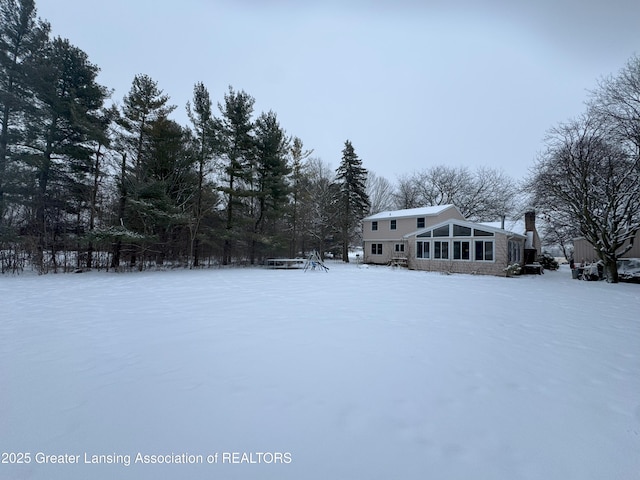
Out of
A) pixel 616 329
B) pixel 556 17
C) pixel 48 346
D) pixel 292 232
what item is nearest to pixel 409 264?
pixel 292 232

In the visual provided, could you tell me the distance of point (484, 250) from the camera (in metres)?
15.5

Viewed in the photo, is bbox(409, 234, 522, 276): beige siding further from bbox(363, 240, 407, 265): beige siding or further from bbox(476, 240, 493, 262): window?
bbox(363, 240, 407, 265): beige siding

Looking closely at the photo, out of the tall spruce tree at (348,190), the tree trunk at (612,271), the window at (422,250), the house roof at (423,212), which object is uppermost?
the tall spruce tree at (348,190)

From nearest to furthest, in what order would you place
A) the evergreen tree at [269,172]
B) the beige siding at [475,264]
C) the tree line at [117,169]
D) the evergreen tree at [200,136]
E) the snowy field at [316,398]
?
the snowy field at [316,398] → the tree line at [117,169] → the beige siding at [475,264] → the evergreen tree at [200,136] → the evergreen tree at [269,172]

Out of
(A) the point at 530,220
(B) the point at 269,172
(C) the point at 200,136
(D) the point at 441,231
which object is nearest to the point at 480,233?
(D) the point at 441,231

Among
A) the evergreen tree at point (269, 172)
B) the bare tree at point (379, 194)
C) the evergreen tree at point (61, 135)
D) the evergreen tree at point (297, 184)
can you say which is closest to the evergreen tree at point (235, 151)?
the evergreen tree at point (269, 172)

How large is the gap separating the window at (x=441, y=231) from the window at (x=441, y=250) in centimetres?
52

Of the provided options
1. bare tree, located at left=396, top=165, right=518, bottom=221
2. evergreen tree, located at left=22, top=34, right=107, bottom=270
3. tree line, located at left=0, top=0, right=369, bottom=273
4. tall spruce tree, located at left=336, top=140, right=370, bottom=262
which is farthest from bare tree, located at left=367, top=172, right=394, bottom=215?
evergreen tree, located at left=22, top=34, right=107, bottom=270

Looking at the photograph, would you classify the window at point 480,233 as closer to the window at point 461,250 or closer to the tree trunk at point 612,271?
the window at point 461,250

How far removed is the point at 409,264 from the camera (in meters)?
18.5

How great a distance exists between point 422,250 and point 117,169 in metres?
18.7

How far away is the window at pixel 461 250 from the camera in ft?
52.6

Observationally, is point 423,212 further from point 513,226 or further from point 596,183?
point 596,183

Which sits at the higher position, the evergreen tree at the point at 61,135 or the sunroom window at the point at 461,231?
the evergreen tree at the point at 61,135
